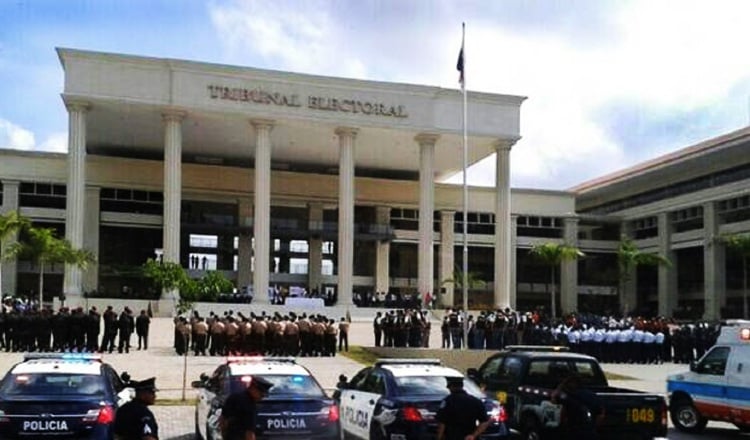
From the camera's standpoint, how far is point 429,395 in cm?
1343

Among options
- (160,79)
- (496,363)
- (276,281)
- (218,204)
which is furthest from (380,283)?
(496,363)

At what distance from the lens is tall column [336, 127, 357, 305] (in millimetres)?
58656

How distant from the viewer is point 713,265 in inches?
2842

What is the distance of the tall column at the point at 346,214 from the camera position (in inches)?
2309

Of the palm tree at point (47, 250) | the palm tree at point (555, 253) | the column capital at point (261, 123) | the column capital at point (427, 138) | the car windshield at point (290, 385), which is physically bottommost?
the car windshield at point (290, 385)

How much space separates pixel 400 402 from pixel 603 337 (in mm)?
23773

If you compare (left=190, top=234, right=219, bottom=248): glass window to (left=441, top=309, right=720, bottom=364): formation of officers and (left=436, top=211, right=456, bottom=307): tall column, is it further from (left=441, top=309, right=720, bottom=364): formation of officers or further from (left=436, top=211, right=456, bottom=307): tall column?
(left=441, top=309, right=720, bottom=364): formation of officers

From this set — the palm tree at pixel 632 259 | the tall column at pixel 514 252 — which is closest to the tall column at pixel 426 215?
the tall column at pixel 514 252

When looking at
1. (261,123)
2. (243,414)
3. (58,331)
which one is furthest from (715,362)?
(261,123)

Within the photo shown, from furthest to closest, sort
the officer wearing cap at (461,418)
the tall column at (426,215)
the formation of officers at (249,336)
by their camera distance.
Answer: the tall column at (426,215)
the formation of officers at (249,336)
the officer wearing cap at (461,418)

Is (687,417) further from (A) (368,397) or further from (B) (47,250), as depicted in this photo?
(B) (47,250)

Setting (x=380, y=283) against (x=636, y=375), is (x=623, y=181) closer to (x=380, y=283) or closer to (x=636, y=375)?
(x=380, y=283)

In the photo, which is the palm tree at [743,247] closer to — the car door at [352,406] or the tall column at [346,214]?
the tall column at [346,214]

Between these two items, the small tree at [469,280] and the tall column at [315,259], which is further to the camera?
the tall column at [315,259]
